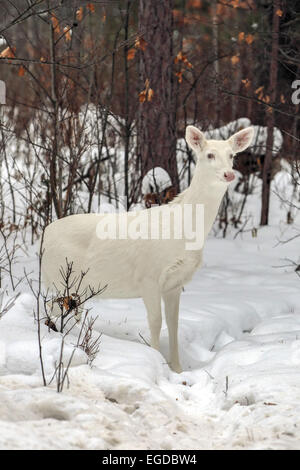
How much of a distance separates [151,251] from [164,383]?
0.99m

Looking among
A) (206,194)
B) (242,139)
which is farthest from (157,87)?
(206,194)

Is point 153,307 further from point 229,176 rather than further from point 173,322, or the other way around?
point 229,176

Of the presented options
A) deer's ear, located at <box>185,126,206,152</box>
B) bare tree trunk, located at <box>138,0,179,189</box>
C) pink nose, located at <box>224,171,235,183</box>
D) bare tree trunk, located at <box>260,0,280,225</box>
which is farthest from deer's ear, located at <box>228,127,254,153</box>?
bare tree trunk, located at <box>260,0,280,225</box>

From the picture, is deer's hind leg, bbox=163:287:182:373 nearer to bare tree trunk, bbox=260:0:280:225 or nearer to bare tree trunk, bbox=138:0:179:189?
bare tree trunk, bbox=138:0:179:189

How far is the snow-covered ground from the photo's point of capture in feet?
9.42

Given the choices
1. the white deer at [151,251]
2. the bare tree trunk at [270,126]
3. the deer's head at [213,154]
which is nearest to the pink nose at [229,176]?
the deer's head at [213,154]

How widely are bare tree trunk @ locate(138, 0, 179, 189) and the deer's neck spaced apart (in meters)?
3.36

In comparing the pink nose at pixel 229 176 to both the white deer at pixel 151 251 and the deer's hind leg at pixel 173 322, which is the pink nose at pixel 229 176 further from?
the deer's hind leg at pixel 173 322

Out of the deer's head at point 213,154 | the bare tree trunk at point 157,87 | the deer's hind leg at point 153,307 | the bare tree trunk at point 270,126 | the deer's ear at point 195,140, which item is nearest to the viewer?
the deer's head at point 213,154

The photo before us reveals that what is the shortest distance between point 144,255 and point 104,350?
771 millimetres

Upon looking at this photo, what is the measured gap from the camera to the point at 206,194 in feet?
13.8

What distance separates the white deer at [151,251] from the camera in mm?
4168
